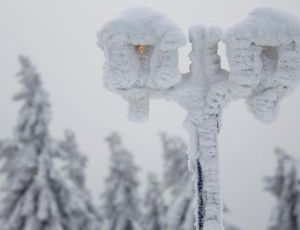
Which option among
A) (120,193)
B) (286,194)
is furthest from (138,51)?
(120,193)

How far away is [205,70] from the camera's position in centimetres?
405

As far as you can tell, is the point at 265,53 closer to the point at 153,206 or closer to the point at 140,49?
the point at 140,49

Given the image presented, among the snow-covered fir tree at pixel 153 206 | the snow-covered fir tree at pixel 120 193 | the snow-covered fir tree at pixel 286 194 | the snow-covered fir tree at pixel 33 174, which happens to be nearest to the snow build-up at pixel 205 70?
the snow-covered fir tree at pixel 33 174

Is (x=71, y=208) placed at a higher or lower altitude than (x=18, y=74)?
lower

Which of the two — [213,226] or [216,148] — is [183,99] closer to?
[216,148]

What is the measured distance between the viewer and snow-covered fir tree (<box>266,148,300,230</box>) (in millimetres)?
18828

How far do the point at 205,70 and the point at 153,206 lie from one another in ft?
62.2

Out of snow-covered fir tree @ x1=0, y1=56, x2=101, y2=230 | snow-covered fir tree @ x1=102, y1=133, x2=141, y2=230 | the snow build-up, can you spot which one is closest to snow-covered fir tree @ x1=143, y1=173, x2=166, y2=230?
snow-covered fir tree @ x1=102, y1=133, x2=141, y2=230

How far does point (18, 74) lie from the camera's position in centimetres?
1786

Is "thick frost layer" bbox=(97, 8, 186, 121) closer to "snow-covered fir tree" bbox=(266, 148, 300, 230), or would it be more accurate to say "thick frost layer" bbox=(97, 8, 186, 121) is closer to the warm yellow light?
the warm yellow light

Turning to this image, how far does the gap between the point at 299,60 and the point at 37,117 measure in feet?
47.6

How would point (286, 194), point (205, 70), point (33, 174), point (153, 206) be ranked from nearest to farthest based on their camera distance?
point (205, 70) → point (33, 174) → point (286, 194) → point (153, 206)

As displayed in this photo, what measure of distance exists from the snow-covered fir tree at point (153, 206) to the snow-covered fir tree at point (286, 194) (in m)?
4.84

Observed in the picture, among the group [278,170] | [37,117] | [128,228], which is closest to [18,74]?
[37,117]
